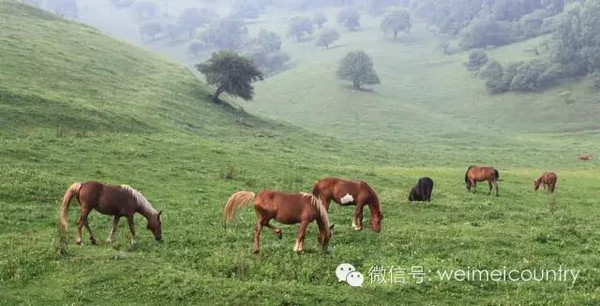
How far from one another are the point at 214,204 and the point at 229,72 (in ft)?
141

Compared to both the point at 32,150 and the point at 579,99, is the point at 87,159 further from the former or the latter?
the point at 579,99

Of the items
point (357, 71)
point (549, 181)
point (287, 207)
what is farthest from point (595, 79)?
point (287, 207)

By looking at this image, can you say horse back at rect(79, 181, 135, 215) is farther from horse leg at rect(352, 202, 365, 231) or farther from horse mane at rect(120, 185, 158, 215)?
horse leg at rect(352, 202, 365, 231)

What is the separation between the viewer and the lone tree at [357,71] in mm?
110812

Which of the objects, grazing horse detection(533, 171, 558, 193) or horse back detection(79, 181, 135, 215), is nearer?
horse back detection(79, 181, 135, 215)

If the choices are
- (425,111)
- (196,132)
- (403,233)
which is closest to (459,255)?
(403,233)

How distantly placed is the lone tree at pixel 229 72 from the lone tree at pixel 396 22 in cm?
13042

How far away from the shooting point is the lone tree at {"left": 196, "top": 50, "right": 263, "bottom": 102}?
6488cm

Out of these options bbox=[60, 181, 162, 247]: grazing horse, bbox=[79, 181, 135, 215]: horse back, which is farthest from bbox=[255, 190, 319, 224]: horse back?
bbox=[79, 181, 135, 215]: horse back

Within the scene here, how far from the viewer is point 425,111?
103 m

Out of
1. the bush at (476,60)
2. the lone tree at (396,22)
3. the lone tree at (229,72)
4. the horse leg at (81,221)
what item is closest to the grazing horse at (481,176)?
the horse leg at (81,221)

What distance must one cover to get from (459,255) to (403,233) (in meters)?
2.75

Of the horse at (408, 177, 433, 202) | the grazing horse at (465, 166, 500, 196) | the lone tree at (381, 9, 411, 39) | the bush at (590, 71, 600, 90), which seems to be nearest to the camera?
the horse at (408, 177, 433, 202)

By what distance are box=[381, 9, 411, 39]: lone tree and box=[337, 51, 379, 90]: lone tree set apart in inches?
3082
